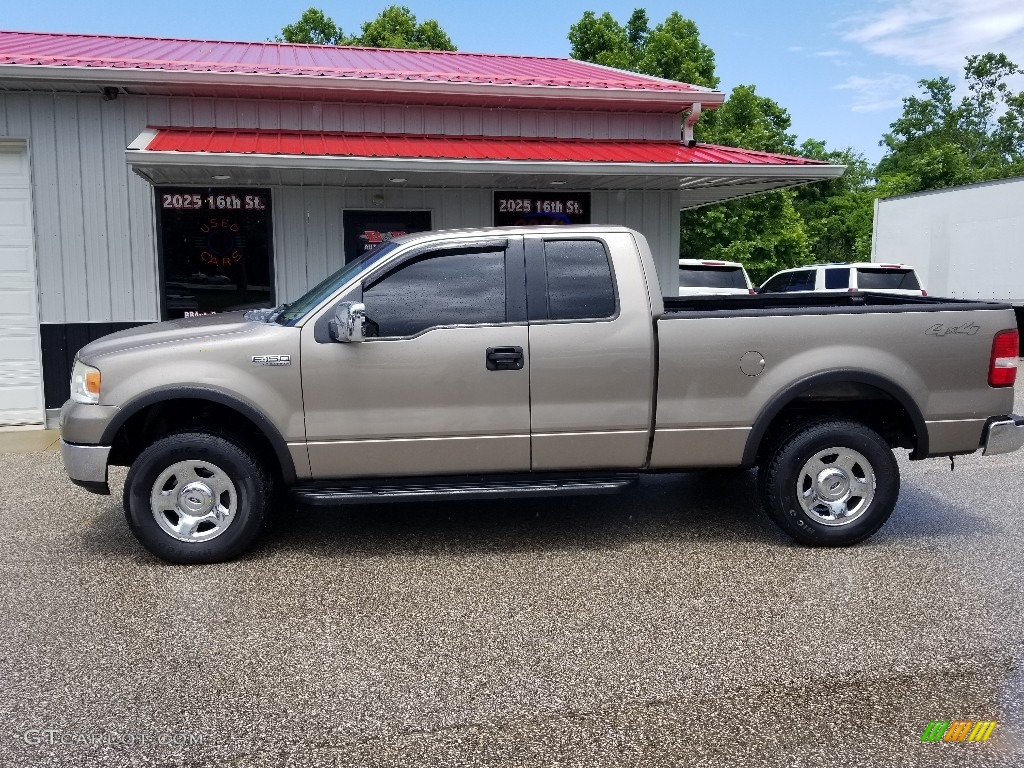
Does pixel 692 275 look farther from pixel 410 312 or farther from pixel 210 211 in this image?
pixel 410 312

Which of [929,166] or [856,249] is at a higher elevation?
[929,166]

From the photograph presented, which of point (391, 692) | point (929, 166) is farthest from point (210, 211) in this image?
point (929, 166)

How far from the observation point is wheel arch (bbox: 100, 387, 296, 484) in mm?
4984

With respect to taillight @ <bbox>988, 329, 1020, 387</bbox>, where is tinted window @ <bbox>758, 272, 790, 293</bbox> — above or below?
above

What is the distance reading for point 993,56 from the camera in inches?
2288

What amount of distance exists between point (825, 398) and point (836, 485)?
56cm

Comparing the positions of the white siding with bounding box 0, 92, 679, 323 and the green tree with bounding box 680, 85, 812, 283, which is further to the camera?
the green tree with bounding box 680, 85, 812, 283

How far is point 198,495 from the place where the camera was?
5133 millimetres

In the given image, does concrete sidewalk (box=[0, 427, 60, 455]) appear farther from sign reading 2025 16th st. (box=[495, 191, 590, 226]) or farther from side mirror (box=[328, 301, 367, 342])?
sign reading 2025 16th st. (box=[495, 191, 590, 226])

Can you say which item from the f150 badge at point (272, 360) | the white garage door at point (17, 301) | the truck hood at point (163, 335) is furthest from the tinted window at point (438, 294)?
the white garage door at point (17, 301)

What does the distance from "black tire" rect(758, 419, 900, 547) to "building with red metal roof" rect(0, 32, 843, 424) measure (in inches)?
175

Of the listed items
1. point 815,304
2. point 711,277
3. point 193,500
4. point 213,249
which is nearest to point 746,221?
point 711,277

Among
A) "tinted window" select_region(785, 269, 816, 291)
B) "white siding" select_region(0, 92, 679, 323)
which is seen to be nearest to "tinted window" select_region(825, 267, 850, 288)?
"tinted window" select_region(785, 269, 816, 291)

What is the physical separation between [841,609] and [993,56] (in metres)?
66.5
